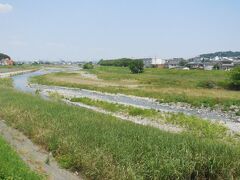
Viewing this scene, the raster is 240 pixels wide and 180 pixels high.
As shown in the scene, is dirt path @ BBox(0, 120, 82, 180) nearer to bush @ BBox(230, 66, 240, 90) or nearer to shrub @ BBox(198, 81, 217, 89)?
bush @ BBox(230, 66, 240, 90)

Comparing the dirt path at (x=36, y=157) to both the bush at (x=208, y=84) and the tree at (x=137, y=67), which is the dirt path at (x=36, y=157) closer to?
the bush at (x=208, y=84)

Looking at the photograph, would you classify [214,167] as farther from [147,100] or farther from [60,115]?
[147,100]

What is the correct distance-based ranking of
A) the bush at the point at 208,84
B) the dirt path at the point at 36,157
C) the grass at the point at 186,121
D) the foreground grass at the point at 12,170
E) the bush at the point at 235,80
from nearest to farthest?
the foreground grass at the point at 12,170 → the dirt path at the point at 36,157 → the grass at the point at 186,121 → the bush at the point at 235,80 → the bush at the point at 208,84

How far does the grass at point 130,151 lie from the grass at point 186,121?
3.62 m

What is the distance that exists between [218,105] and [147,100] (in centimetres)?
935

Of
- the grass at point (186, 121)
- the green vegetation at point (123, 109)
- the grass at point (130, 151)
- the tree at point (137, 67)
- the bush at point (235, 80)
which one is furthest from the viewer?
the tree at point (137, 67)

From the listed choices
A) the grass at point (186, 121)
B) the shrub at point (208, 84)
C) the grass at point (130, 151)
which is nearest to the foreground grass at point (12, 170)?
the grass at point (130, 151)

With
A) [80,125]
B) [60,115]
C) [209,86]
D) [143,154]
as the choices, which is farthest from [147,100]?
[143,154]

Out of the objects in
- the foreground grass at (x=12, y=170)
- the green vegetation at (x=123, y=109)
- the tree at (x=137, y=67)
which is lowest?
the tree at (x=137, y=67)

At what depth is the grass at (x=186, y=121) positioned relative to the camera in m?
20.9

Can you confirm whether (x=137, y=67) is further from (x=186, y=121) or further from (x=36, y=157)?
(x=36, y=157)

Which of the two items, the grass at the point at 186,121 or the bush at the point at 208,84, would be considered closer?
the grass at the point at 186,121

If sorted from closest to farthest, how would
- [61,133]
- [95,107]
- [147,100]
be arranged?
[61,133]
[95,107]
[147,100]

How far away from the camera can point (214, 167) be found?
12.4m
